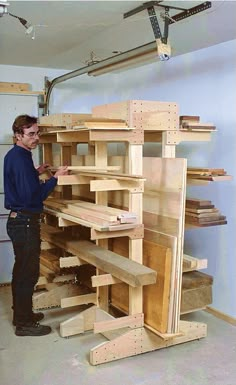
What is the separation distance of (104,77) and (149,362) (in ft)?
11.8

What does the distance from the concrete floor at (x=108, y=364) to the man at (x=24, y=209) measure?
0.24 m

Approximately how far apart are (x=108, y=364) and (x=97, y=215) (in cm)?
108

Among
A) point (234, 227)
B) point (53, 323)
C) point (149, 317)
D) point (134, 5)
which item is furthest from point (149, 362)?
point (134, 5)

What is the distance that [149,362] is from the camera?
11.0 feet

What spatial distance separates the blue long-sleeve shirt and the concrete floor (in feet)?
3.55

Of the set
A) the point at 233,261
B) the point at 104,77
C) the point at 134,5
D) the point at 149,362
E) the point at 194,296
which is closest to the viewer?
the point at 134,5

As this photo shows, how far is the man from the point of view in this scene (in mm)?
3549

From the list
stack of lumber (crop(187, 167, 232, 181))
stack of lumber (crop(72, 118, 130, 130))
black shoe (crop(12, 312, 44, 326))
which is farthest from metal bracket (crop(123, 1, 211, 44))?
black shoe (crop(12, 312, 44, 326))

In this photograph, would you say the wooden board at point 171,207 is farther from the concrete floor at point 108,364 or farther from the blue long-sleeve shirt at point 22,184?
the blue long-sleeve shirt at point 22,184

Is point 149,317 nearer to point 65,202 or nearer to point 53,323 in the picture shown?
point 53,323

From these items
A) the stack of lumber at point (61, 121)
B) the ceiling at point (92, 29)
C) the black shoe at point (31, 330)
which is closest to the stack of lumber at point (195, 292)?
the black shoe at point (31, 330)

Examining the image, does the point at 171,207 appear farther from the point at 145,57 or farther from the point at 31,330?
the point at 31,330

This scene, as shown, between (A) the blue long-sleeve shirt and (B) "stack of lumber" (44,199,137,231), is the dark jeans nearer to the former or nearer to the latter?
(A) the blue long-sleeve shirt

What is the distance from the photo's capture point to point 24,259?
145 inches
